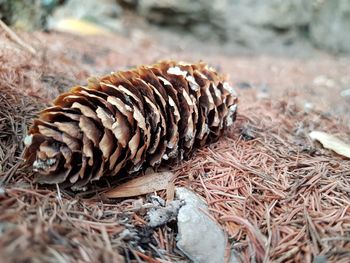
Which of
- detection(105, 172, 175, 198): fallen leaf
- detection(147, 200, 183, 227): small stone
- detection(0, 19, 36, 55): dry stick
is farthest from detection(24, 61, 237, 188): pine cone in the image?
detection(0, 19, 36, 55): dry stick

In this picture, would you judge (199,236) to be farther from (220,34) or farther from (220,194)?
(220,34)

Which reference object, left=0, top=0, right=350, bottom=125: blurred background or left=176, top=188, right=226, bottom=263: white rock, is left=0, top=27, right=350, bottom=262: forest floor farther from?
left=0, top=0, right=350, bottom=125: blurred background

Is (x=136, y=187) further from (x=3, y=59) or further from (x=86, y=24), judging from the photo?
(x=86, y=24)

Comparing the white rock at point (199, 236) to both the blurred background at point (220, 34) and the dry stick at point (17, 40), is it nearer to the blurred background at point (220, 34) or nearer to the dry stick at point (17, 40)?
the dry stick at point (17, 40)

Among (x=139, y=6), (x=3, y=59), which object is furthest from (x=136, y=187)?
(x=139, y=6)

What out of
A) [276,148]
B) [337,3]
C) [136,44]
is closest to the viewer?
[276,148]

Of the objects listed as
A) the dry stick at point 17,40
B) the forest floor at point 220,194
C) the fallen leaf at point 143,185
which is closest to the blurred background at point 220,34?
the dry stick at point 17,40
